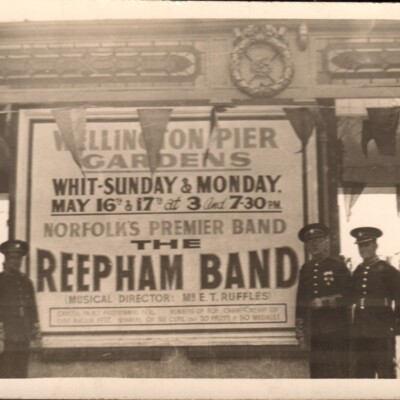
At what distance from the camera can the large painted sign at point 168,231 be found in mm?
3094

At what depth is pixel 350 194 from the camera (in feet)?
10.4

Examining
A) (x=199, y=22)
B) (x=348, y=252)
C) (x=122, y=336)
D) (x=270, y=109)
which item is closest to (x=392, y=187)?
(x=348, y=252)

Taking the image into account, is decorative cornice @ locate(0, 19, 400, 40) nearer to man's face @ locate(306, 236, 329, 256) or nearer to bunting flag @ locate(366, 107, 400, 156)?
bunting flag @ locate(366, 107, 400, 156)

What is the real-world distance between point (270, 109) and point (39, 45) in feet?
4.37

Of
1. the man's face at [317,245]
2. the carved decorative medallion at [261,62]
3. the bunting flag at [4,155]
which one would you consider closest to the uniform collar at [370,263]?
the man's face at [317,245]

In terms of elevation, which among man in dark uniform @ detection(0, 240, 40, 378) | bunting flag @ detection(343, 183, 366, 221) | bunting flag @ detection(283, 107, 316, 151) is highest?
bunting flag @ detection(283, 107, 316, 151)

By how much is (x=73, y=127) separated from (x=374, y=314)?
1915 mm

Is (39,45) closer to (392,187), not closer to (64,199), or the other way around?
(64,199)

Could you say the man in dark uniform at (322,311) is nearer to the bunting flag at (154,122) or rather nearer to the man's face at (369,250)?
the man's face at (369,250)

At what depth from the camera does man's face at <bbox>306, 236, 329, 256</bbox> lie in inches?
123

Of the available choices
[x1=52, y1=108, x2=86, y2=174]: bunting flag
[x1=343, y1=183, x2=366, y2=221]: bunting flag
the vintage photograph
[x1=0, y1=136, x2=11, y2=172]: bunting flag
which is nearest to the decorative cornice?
the vintage photograph

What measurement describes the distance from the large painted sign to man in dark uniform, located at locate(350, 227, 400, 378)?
1.16 ft

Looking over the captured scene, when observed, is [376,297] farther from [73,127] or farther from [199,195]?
[73,127]

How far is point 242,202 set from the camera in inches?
124
